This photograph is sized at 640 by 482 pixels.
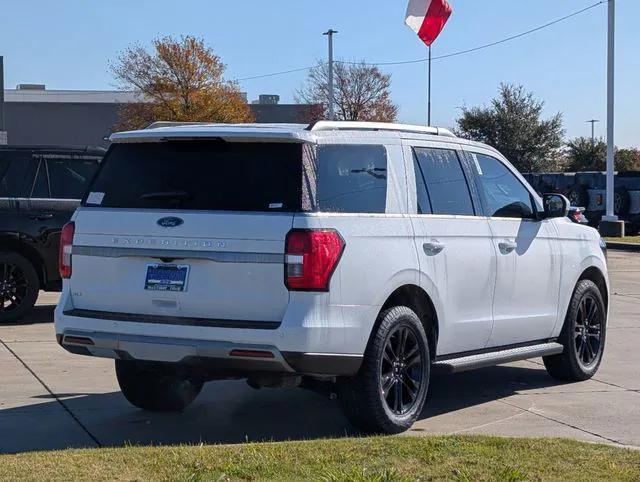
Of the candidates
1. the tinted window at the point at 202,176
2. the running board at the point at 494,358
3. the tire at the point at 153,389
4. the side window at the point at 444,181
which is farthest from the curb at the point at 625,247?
the tinted window at the point at 202,176

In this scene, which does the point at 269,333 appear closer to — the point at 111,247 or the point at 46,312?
the point at 111,247

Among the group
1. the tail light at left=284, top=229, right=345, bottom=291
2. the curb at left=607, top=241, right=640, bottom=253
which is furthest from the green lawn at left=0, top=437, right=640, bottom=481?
the curb at left=607, top=241, right=640, bottom=253

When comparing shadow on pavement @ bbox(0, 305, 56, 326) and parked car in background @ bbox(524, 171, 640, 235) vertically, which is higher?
parked car in background @ bbox(524, 171, 640, 235)

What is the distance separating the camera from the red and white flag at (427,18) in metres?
29.7

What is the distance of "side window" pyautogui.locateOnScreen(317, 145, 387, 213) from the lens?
21.9 ft

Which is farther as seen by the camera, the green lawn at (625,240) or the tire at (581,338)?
the green lawn at (625,240)

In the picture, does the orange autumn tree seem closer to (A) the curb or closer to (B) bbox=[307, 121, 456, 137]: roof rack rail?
(A) the curb

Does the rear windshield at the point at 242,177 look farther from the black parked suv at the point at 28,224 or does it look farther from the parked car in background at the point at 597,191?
the parked car in background at the point at 597,191

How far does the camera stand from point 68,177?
41.0ft

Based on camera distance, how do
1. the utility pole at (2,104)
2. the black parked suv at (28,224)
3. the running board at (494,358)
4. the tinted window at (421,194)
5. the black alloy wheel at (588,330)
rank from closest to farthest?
the tinted window at (421,194) → the running board at (494,358) → the black alloy wheel at (588,330) → the black parked suv at (28,224) → the utility pole at (2,104)

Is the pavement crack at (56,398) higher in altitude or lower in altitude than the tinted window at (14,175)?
lower

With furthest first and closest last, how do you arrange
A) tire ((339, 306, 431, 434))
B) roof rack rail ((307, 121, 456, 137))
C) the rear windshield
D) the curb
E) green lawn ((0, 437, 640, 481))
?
the curb → roof rack rail ((307, 121, 456, 137)) → tire ((339, 306, 431, 434)) → the rear windshield → green lawn ((0, 437, 640, 481))

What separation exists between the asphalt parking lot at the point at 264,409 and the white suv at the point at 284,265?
15.5 inches

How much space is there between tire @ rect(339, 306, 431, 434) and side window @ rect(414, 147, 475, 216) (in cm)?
96
